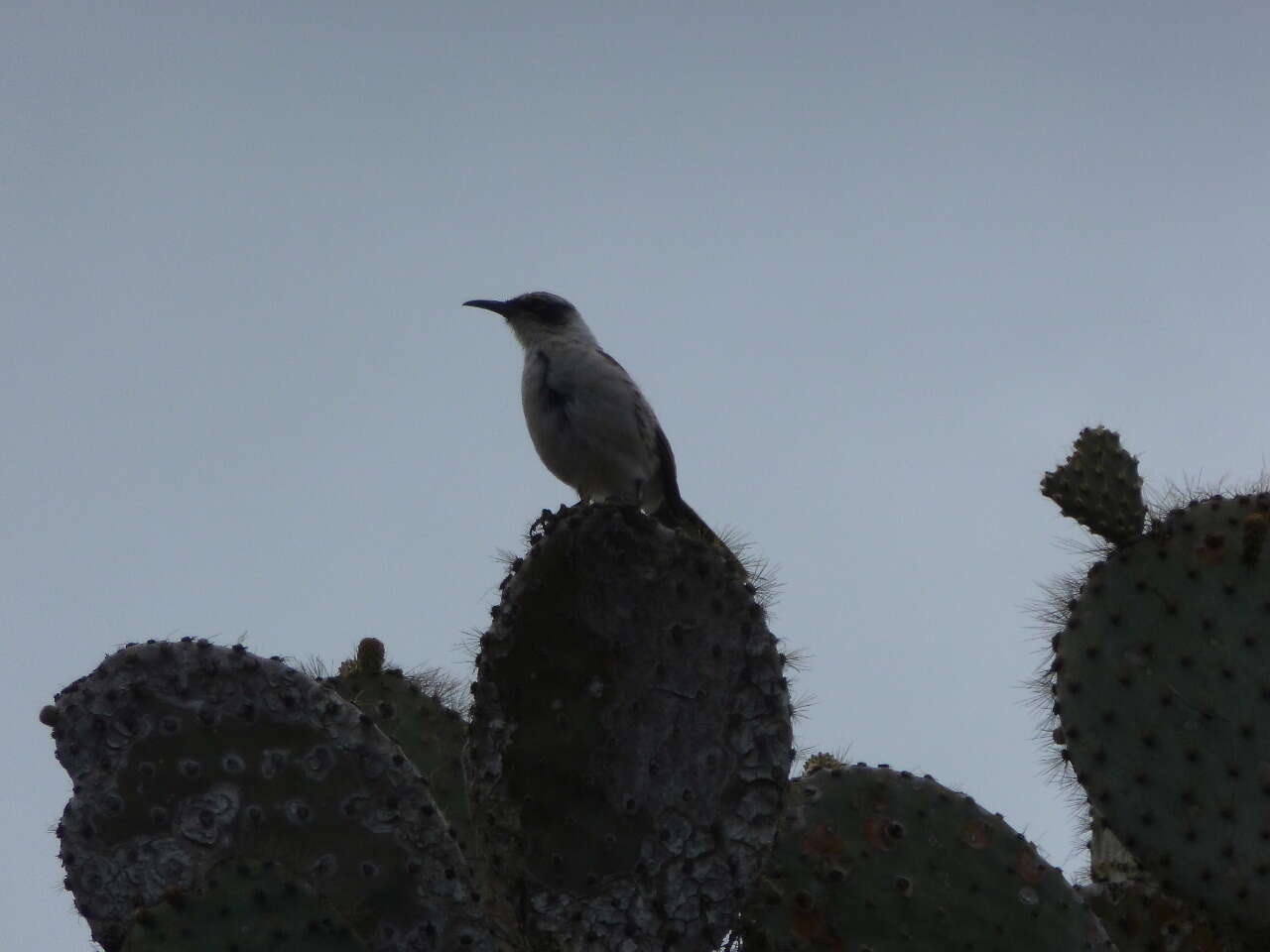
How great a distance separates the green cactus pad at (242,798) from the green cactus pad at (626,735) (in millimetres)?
216

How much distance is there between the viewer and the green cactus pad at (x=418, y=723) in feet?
14.0

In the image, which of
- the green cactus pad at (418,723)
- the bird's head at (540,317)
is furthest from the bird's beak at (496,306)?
the green cactus pad at (418,723)

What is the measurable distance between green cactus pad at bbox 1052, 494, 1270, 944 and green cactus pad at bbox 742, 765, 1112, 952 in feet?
1.18

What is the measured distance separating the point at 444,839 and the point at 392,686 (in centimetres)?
113

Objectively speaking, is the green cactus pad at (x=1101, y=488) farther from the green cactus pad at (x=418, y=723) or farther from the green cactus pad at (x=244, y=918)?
the green cactus pad at (x=244, y=918)

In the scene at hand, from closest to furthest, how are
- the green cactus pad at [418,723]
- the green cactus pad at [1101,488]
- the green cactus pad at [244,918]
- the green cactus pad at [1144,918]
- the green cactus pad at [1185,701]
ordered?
the green cactus pad at [244,918]
the green cactus pad at [1185,701]
the green cactus pad at [1144,918]
the green cactus pad at [418,723]
the green cactus pad at [1101,488]

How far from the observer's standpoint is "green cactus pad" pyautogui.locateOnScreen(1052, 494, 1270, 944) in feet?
12.8

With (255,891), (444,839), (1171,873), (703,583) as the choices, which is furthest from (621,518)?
(1171,873)

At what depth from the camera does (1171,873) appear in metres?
3.90

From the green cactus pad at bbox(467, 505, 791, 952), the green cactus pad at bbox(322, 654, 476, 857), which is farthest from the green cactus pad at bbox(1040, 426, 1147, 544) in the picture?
the green cactus pad at bbox(322, 654, 476, 857)

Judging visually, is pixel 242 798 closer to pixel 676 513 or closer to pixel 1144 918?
pixel 1144 918

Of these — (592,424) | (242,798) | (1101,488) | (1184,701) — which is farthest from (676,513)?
(242,798)

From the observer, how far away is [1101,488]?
177 inches

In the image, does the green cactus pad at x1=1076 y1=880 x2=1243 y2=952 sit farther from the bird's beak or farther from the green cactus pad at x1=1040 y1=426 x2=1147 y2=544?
the bird's beak
